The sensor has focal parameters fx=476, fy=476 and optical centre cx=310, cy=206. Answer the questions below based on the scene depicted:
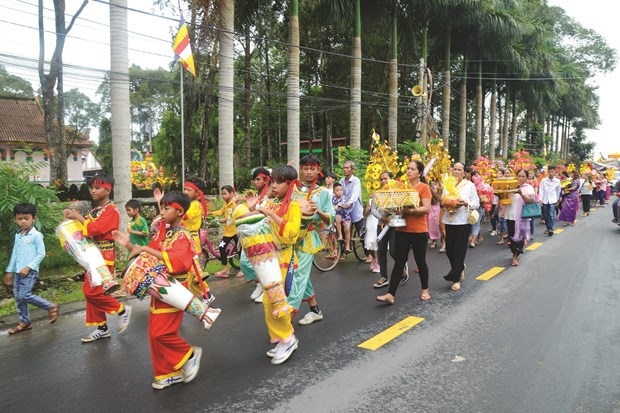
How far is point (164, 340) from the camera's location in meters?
3.88

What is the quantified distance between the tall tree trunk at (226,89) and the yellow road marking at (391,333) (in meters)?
6.73

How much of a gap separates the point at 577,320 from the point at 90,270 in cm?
553

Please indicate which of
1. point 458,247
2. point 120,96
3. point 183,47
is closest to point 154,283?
point 458,247

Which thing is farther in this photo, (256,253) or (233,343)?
(233,343)

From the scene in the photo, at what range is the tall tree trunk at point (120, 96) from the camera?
8.97 metres

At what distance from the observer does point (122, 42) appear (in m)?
9.05

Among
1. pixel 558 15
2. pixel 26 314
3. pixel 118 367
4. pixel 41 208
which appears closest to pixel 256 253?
pixel 118 367

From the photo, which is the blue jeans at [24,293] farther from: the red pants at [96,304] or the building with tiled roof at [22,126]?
the building with tiled roof at [22,126]

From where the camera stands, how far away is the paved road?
3.71 metres

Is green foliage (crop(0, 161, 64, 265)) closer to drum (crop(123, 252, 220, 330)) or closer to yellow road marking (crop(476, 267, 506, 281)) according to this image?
drum (crop(123, 252, 220, 330))

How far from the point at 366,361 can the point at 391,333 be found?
0.86m

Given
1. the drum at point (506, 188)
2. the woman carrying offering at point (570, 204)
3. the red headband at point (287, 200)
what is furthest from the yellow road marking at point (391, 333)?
the woman carrying offering at point (570, 204)

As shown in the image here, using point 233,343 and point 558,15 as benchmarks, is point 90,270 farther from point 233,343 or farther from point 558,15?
point 558,15

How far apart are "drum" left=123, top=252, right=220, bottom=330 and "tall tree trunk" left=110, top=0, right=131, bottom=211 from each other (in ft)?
19.8
